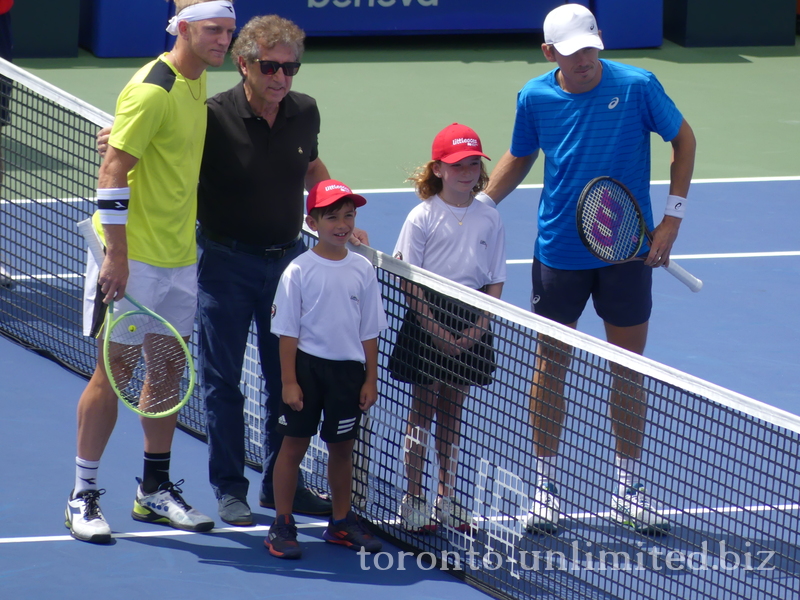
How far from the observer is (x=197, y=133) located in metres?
4.38

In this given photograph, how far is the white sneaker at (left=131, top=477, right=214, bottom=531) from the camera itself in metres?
4.76

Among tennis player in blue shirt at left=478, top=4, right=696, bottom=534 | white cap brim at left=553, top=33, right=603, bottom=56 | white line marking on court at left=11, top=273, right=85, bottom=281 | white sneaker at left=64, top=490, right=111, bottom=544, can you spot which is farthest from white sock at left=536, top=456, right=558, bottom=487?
white line marking on court at left=11, top=273, right=85, bottom=281

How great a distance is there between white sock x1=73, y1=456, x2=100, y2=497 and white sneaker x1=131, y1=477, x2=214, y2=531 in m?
0.21

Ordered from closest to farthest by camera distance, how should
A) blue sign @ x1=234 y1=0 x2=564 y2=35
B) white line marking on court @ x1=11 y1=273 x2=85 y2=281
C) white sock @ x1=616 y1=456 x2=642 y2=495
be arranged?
white sock @ x1=616 y1=456 x2=642 y2=495 < white line marking on court @ x1=11 y1=273 x2=85 y2=281 < blue sign @ x1=234 y1=0 x2=564 y2=35

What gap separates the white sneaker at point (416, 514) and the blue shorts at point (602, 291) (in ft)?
3.24

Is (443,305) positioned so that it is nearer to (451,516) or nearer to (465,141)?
(465,141)

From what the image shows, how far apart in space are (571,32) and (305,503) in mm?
2237

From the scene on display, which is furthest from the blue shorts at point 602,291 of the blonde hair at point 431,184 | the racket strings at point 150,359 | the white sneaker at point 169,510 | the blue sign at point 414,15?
the blue sign at point 414,15

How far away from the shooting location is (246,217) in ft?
14.9

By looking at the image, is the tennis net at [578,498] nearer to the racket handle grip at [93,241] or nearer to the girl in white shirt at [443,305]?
the girl in white shirt at [443,305]

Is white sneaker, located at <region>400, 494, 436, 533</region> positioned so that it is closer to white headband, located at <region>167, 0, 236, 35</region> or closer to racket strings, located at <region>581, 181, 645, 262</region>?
racket strings, located at <region>581, 181, 645, 262</region>

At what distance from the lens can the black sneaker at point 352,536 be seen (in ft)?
15.3

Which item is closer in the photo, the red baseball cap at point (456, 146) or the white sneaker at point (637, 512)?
the white sneaker at point (637, 512)

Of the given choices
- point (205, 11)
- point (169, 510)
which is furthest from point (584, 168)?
Result: point (169, 510)
